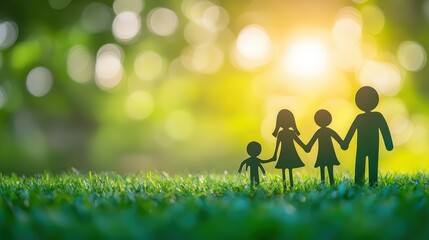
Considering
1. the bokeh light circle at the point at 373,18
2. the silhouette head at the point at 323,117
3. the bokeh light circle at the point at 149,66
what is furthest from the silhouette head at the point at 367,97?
the bokeh light circle at the point at 149,66

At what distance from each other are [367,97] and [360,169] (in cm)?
81

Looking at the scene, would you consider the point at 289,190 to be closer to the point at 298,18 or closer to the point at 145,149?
the point at 298,18

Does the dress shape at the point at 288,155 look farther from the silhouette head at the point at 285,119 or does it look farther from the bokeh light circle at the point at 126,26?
the bokeh light circle at the point at 126,26

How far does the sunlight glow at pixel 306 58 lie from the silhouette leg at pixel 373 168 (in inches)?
543

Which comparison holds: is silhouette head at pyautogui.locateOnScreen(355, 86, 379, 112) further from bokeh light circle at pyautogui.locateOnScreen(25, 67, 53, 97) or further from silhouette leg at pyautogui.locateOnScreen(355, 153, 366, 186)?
bokeh light circle at pyautogui.locateOnScreen(25, 67, 53, 97)

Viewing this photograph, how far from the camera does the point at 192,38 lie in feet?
84.1

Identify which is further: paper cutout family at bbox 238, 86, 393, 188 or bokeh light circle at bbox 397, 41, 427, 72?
bokeh light circle at bbox 397, 41, 427, 72

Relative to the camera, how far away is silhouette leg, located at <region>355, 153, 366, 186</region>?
6.89 m

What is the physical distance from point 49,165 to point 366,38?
13093mm

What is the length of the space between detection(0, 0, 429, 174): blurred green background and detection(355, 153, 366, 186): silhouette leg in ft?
45.7

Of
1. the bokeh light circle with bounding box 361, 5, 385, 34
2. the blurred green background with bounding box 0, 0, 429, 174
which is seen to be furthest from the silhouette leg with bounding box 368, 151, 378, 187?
the bokeh light circle with bounding box 361, 5, 385, 34

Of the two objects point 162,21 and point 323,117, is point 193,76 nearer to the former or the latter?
point 162,21

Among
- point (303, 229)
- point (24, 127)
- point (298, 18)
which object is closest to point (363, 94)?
point (303, 229)

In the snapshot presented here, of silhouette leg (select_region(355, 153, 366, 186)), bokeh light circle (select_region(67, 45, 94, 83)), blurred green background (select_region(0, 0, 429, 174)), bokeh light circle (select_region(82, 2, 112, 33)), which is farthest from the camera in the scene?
bokeh light circle (select_region(67, 45, 94, 83))
